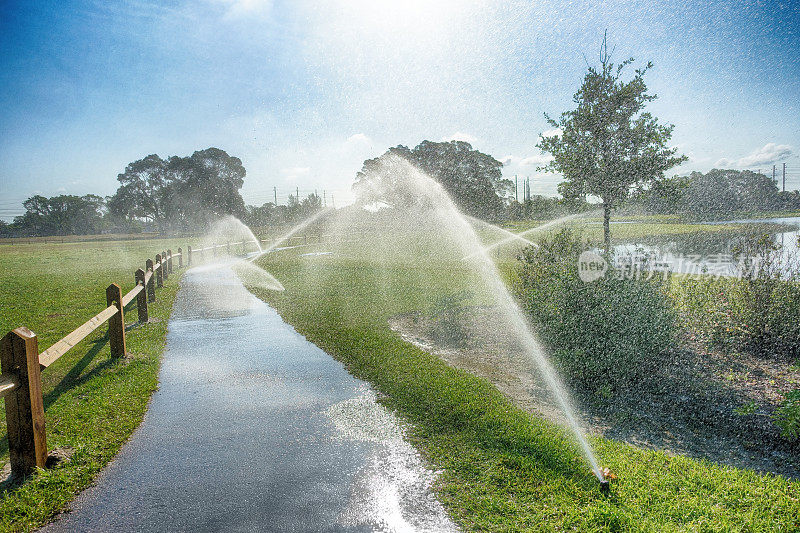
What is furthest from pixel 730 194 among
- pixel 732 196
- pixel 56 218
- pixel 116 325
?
pixel 56 218

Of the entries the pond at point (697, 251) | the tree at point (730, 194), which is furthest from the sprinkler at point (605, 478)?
the tree at point (730, 194)

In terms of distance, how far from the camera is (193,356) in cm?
694

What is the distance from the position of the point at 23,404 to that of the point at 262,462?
1936 millimetres

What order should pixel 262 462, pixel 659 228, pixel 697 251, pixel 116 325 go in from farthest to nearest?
pixel 659 228 < pixel 697 251 < pixel 116 325 < pixel 262 462

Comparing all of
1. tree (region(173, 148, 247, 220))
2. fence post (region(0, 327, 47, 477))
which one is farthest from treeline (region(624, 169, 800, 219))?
tree (region(173, 148, 247, 220))

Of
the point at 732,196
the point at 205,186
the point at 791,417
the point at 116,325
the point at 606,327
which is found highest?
the point at 205,186

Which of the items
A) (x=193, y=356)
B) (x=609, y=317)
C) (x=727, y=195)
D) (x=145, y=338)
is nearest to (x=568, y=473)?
(x=609, y=317)

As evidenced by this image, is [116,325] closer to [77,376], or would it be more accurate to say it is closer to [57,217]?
[77,376]

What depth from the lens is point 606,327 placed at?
19.1ft

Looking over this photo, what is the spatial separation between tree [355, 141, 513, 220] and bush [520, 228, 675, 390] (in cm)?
3748

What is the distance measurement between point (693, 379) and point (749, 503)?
274 centimetres

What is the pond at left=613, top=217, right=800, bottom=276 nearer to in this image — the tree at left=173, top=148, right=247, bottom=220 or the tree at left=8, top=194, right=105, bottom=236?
the tree at left=173, top=148, right=247, bottom=220

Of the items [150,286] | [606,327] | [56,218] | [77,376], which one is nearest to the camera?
[606,327]

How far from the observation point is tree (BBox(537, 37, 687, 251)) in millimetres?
10891
